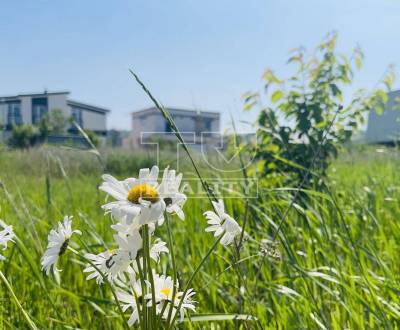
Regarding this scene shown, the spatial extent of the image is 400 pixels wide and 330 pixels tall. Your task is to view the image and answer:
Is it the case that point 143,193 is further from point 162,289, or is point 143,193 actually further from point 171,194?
point 162,289

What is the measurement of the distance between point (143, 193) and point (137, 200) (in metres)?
0.01

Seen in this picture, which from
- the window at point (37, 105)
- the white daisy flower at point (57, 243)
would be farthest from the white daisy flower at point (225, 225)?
the window at point (37, 105)

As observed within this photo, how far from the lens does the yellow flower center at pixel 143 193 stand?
45 cm

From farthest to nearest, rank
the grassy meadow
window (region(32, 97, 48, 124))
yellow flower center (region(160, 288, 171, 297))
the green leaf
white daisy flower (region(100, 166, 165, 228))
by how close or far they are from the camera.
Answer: the green leaf → window (region(32, 97, 48, 124)) → the grassy meadow → yellow flower center (region(160, 288, 171, 297)) → white daisy flower (region(100, 166, 165, 228))

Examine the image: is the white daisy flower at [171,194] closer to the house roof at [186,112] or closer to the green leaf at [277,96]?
the house roof at [186,112]

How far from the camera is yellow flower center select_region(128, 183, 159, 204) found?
454mm

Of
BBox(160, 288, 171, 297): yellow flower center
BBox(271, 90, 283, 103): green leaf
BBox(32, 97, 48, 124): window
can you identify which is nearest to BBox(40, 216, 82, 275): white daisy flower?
BBox(160, 288, 171, 297): yellow flower center

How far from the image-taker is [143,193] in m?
0.46

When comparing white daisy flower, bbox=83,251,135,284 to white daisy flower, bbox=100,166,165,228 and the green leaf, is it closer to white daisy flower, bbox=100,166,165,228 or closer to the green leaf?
white daisy flower, bbox=100,166,165,228

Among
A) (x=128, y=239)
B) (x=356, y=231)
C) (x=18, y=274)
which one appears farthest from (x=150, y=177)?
(x=356, y=231)

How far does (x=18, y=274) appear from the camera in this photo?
123cm

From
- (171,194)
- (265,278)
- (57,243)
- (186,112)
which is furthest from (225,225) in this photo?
(186,112)

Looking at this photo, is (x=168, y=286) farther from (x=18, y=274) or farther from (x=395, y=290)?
(x=18, y=274)

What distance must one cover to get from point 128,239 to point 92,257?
9cm
